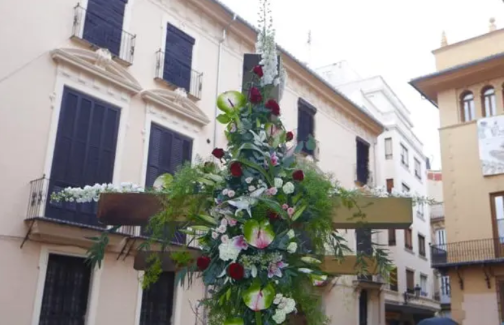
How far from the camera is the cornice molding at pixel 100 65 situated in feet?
33.8

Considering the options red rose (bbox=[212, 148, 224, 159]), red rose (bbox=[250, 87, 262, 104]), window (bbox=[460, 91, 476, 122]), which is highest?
window (bbox=[460, 91, 476, 122])

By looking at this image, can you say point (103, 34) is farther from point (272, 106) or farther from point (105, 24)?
point (272, 106)

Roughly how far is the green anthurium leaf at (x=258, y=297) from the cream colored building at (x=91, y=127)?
16.4 ft

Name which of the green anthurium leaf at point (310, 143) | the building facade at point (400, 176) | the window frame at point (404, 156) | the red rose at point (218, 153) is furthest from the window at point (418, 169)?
the red rose at point (218, 153)

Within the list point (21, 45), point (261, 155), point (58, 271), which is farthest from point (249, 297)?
point (21, 45)

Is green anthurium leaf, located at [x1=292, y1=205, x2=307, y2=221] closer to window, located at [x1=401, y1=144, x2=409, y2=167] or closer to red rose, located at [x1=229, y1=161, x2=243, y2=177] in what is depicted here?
red rose, located at [x1=229, y1=161, x2=243, y2=177]

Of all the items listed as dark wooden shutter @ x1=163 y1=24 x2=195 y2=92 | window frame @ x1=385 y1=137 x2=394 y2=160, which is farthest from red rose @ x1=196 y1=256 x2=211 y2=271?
window frame @ x1=385 y1=137 x2=394 y2=160

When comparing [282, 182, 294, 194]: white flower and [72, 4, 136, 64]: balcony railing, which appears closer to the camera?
[282, 182, 294, 194]: white flower

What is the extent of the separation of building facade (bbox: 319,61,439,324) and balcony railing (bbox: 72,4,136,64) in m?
13.0

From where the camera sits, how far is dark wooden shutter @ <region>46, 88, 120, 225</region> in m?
9.88

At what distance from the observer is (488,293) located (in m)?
16.9

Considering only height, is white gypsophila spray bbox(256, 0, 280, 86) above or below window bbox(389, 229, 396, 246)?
below

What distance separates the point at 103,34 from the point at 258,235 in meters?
9.27

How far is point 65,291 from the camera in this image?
32.1ft
